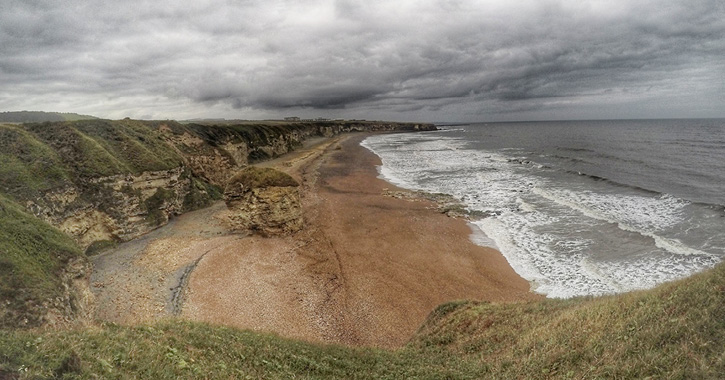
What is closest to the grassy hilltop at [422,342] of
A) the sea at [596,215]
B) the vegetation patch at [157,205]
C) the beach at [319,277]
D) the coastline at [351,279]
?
the beach at [319,277]

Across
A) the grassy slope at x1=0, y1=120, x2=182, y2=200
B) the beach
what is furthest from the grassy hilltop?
the grassy slope at x1=0, y1=120, x2=182, y2=200

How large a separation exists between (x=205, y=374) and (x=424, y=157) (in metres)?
71.5

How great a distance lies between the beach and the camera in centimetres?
1591

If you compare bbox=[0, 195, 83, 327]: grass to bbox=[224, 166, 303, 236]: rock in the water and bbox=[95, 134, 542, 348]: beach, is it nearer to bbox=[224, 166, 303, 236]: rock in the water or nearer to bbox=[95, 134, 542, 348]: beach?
bbox=[95, 134, 542, 348]: beach

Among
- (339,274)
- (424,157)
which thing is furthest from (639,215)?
(424,157)

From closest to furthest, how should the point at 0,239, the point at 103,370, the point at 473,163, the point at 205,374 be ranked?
1. the point at 103,370
2. the point at 205,374
3. the point at 0,239
4. the point at 473,163

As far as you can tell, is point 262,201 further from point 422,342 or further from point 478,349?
point 478,349

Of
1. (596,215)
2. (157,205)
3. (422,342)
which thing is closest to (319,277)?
(422,342)

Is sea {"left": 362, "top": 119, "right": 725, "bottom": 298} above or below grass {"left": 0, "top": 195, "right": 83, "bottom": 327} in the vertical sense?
below

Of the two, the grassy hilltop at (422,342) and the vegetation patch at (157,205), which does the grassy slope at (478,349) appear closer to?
the grassy hilltop at (422,342)

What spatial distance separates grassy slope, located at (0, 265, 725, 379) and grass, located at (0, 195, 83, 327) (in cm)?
516

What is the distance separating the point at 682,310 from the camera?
25.6 ft

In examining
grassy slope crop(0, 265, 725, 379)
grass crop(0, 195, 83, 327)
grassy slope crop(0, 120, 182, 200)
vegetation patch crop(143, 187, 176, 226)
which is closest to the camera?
grassy slope crop(0, 265, 725, 379)

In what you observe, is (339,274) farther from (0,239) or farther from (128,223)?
(128,223)
